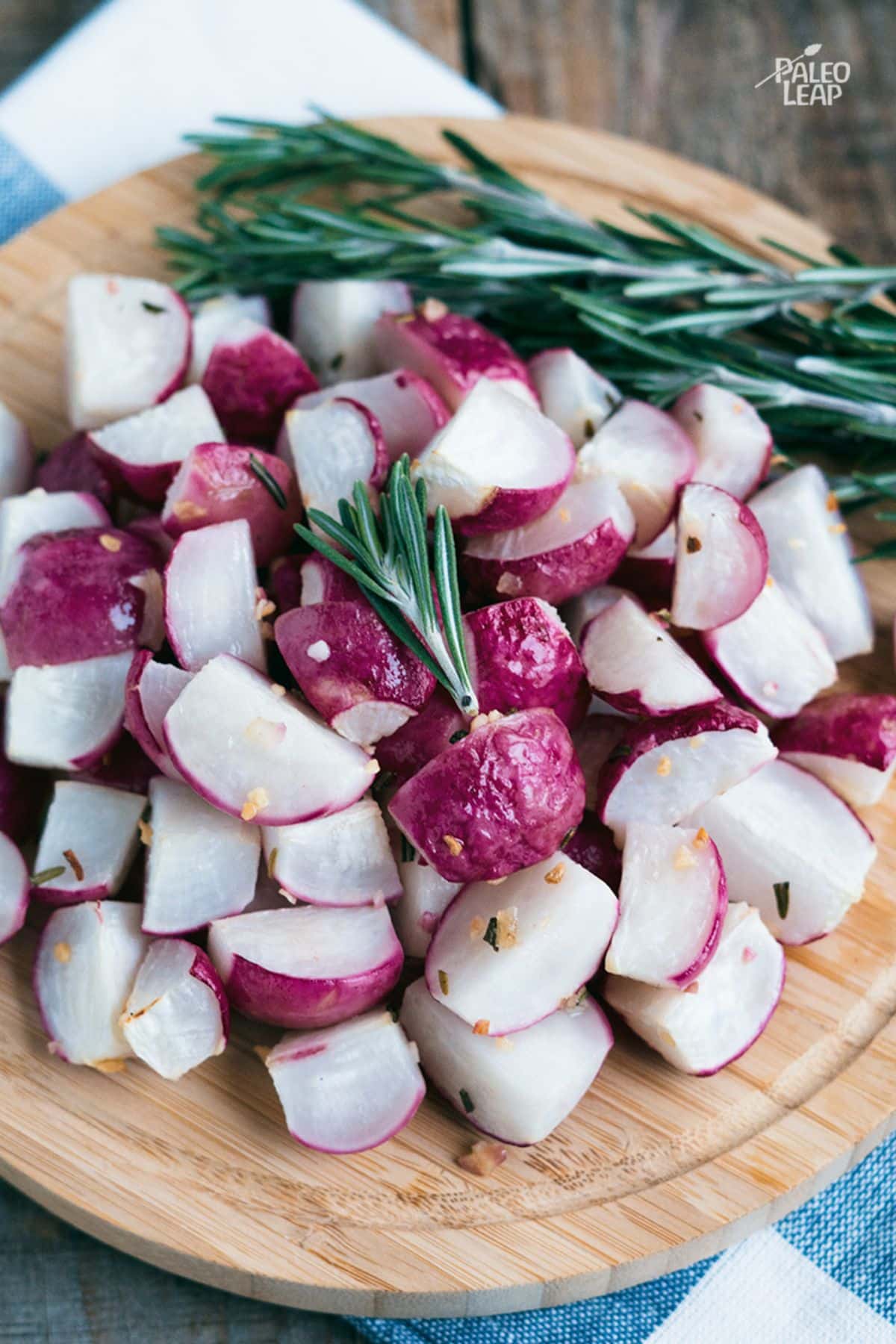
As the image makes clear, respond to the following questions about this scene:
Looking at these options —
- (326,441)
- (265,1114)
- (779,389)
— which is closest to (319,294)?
(326,441)

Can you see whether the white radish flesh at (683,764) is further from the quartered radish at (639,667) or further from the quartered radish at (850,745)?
the quartered radish at (850,745)

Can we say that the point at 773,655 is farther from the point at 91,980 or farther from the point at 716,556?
→ the point at 91,980

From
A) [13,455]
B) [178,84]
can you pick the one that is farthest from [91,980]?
[178,84]

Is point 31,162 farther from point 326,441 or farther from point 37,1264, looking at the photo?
point 37,1264

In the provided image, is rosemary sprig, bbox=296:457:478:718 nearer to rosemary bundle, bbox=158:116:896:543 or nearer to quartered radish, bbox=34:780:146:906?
quartered radish, bbox=34:780:146:906

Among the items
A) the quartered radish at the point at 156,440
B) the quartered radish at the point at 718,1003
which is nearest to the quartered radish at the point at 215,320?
the quartered radish at the point at 156,440
